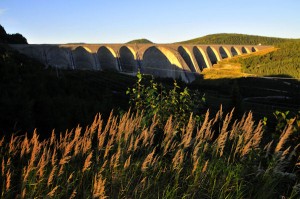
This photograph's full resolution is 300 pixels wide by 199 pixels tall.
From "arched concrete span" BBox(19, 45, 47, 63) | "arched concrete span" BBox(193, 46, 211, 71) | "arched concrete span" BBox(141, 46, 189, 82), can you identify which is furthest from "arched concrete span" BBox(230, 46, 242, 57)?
"arched concrete span" BBox(19, 45, 47, 63)

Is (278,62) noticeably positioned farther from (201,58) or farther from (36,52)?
(36,52)

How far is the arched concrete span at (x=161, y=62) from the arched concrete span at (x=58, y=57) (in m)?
16.6

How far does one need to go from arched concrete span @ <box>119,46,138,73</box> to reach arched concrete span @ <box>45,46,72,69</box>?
461 inches

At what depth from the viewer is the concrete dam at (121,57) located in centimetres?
6262

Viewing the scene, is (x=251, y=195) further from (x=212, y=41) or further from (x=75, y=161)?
(x=212, y=41)

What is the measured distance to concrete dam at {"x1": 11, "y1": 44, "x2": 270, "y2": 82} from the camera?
62.6 meters

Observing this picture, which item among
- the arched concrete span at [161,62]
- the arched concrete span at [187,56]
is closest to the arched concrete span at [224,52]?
the arched concrete span at [187,56]

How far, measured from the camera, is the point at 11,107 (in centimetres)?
922

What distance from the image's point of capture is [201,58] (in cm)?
9556

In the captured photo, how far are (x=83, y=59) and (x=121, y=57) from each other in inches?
359

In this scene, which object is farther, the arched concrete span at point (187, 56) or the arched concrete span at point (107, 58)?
the arched concrete span at point (187, 56)

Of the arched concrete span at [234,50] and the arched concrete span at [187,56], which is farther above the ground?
the arched concrete span at [234,50]

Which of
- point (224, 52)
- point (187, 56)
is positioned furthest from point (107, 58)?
point (224, 52)

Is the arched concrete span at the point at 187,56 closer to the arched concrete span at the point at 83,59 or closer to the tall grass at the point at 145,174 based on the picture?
the arched concrete span at the point at 83,59
